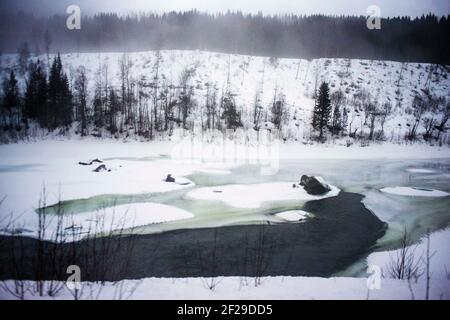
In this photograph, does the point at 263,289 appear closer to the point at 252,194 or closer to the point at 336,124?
the point at 252,194

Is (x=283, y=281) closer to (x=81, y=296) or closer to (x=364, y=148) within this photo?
(x=81, y=296)

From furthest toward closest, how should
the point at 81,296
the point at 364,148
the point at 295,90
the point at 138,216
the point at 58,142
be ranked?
the point at 295,90
the point at 364,148
the point at 58,142
the point at 138,216
the point at 81,296

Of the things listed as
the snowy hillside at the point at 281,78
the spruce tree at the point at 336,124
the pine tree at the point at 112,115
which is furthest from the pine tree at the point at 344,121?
the pine tree at the point at 112,115

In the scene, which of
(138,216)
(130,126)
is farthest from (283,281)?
(130,126)

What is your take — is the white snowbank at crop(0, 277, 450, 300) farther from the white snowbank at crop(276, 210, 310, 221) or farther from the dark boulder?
the dark boulder

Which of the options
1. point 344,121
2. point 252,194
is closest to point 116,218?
point 252,194

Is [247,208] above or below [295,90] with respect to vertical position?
below
